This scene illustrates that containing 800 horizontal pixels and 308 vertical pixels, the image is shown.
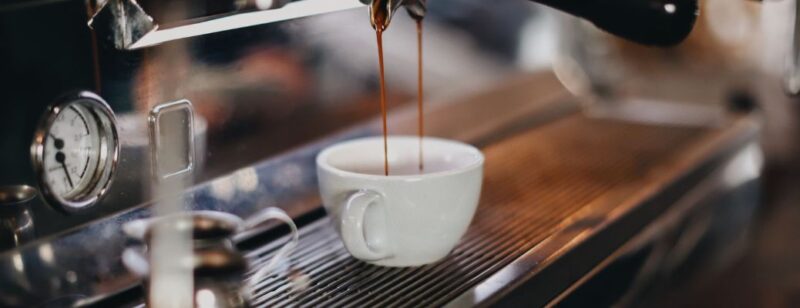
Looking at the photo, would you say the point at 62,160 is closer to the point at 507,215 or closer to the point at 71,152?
the point at 71,152

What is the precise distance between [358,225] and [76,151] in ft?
0.58

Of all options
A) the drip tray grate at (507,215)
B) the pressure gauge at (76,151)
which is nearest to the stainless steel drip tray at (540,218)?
the drip tray grate at (507,215)

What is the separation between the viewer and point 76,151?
0.55 metres

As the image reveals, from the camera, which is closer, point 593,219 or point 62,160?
point 62,160

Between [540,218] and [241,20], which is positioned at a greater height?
[241,20]

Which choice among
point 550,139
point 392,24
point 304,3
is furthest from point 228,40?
point 550,139

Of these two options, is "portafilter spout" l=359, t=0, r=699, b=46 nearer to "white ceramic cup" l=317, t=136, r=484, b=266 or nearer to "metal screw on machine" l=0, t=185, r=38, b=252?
"white ceramic cup" l=317, t=136, r=484, b=266

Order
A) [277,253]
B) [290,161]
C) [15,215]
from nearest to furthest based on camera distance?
[15,215] → [277,253] → [290,161]

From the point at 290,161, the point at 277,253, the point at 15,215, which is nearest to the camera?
the point at 15,215

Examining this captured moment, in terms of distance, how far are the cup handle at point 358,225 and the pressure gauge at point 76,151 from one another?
0.49 ft

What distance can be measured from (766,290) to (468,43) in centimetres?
55

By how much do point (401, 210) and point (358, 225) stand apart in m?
0.03

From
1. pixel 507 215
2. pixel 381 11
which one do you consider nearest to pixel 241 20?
pixel 381 11

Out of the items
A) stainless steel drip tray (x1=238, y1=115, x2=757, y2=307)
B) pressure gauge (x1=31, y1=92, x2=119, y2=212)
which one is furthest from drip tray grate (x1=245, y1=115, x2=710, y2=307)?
pressure gauge (x1=31, y1=92, x2=119, y2=212)
